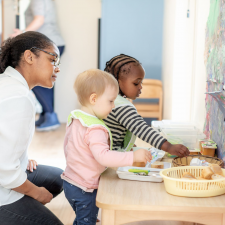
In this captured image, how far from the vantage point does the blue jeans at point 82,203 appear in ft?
3.81

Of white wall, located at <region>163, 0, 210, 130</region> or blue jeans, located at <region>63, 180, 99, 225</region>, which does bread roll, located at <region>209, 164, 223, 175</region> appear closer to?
blue jeans, located at <region>63, 180, 99, 225</region>

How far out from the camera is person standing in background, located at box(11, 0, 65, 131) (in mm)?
3948

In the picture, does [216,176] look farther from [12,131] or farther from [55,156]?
[55,156]

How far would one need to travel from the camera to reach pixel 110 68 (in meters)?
1.54

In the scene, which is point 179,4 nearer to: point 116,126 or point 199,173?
point 116,126

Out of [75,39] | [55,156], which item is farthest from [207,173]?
[75,39]

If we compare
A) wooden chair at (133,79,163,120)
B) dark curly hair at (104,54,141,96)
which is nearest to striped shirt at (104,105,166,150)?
dark curly hair at (104,54,141,96)

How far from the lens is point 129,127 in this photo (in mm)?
1355

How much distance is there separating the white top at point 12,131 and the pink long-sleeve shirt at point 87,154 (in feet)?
→ 0.52

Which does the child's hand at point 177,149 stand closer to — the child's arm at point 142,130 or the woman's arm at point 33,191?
the child's arm at point 142,130

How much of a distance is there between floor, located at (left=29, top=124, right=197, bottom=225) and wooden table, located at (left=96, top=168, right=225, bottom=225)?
902 millimetres

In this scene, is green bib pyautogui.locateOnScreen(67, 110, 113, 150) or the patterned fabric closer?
green bib pyautogui.locateOnScreen(67, 110, 113, 150)

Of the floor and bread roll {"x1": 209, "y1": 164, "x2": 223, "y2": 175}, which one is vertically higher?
bread roll {"x1": 209, "y1": 164, "x2": 223, "y2": 175}

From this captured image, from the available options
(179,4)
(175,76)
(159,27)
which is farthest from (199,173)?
(159,27)
